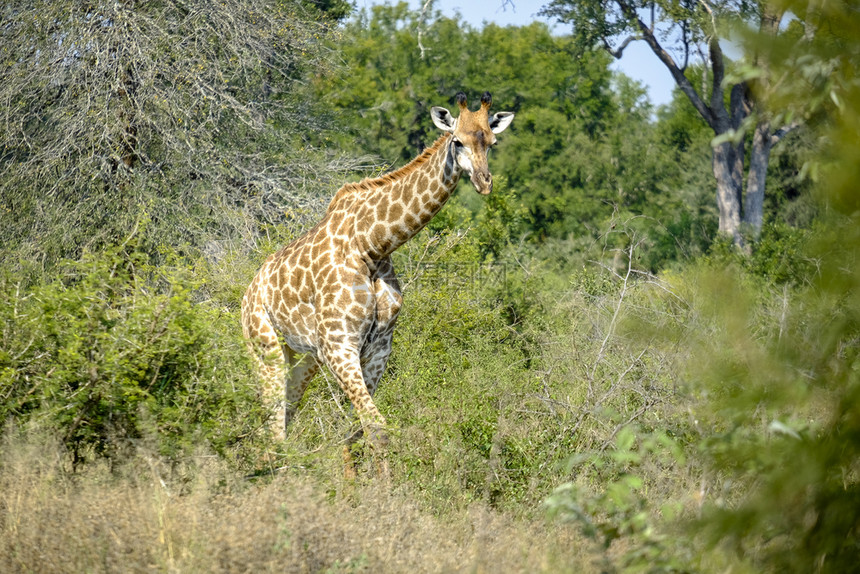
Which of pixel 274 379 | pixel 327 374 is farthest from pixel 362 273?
pixel 327 374

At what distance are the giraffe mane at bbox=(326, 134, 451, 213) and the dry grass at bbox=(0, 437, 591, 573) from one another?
308 cm

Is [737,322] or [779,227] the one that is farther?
[779,227]

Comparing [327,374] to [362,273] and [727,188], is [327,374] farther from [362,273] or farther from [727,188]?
[727,188]

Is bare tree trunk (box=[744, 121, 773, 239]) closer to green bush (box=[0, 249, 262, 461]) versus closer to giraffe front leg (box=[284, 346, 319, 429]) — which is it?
giraffe front leg (box=[284, 346, 319, 429])

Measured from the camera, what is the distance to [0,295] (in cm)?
568

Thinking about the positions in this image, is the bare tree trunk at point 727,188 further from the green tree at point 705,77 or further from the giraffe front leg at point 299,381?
the giraffe front leg at point 299,381

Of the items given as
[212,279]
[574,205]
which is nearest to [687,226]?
[574,205]

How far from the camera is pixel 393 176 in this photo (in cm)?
778

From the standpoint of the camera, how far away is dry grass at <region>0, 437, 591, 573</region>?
415 centimetres

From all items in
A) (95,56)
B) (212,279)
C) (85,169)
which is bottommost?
(212,279)

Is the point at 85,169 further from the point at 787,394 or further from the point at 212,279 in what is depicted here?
the point at 787,394

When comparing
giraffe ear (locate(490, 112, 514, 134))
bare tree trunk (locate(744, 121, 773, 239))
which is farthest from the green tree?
giraffe ear (locate(490, 112, 514, 134))

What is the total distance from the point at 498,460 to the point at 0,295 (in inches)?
123

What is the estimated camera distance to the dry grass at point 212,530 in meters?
4.15
